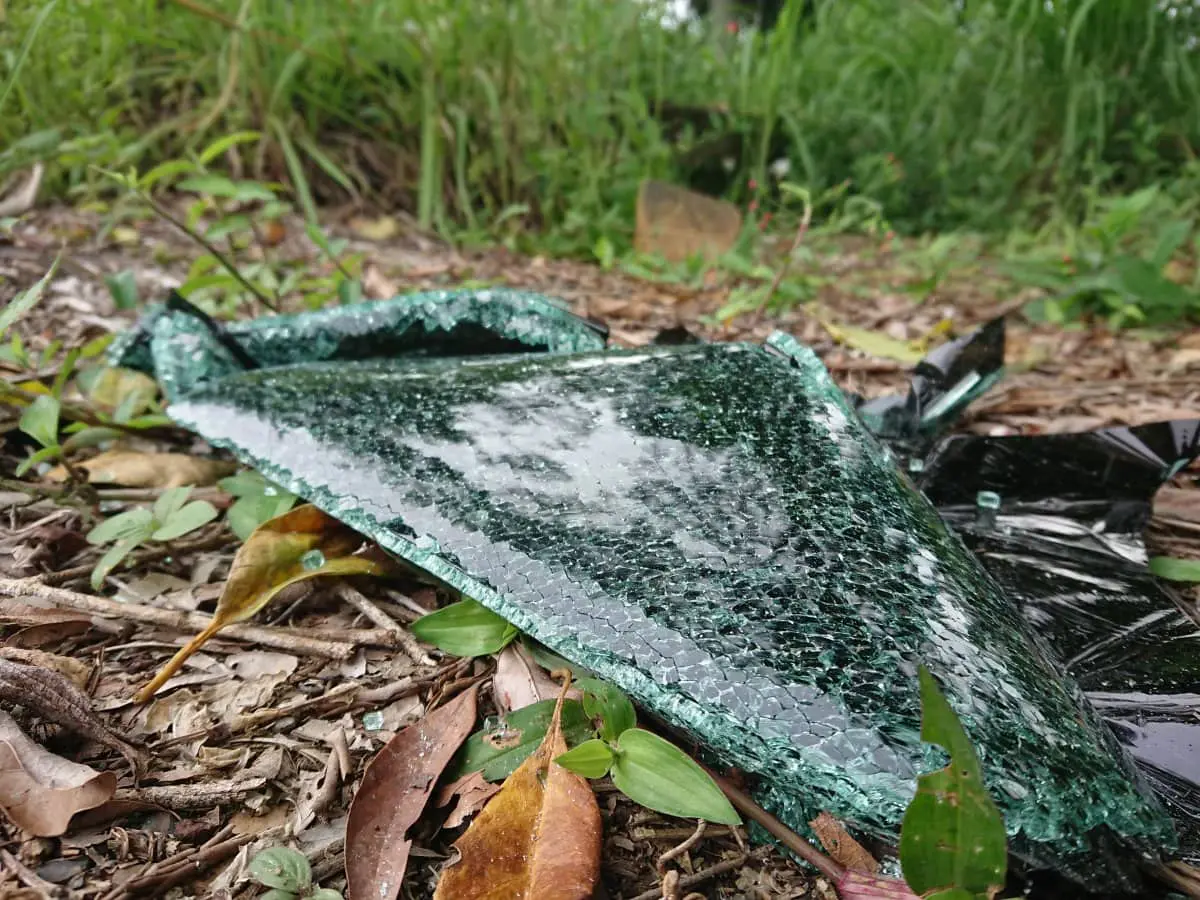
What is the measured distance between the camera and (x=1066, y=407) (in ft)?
6.77

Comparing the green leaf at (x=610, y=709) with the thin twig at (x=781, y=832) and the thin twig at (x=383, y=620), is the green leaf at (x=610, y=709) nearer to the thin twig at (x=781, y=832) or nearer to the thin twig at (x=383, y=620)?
the thin twig at (x=781, y=832)

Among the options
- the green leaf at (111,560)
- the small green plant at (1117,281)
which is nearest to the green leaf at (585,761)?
the green leaf at (111,560)

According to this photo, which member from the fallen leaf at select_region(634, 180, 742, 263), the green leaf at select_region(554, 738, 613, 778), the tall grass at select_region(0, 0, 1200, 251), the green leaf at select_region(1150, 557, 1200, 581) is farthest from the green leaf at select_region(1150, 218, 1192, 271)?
the green leaf at select_region(554, 738, 613, 778)

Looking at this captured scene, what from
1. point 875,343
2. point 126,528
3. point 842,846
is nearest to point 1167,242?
point 875,343

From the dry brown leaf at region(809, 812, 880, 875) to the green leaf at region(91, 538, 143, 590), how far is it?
1021mm

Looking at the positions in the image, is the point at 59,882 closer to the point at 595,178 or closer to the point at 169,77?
the point at 595,178

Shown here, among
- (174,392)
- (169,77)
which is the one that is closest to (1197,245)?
(174,392)

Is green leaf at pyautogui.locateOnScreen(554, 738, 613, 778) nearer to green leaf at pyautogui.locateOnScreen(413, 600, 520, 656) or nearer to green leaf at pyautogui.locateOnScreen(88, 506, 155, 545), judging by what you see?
green leaf at pyautogui.locateOnScreen(413, 600, 520, 656)

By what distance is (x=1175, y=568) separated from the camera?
1302 mm

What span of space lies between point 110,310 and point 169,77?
159 centimetres

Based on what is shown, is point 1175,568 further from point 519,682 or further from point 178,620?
point 178,620

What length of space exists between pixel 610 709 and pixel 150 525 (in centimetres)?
81

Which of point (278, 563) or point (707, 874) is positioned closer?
point (707, 874)

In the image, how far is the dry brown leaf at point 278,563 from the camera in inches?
44.1
